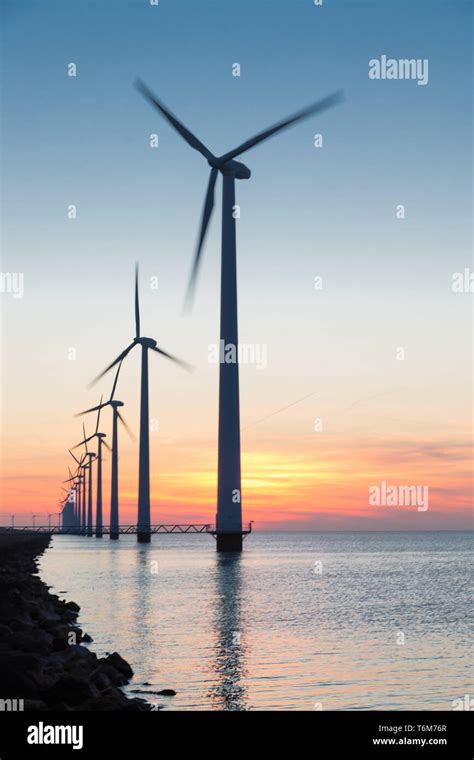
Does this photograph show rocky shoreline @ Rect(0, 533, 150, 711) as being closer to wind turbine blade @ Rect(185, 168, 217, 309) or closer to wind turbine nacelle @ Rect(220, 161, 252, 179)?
wind turbine blade @ Rect(185, 168, 217, 309)

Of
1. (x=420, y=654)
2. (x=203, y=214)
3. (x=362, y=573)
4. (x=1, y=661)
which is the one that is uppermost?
(x=203, y=214)

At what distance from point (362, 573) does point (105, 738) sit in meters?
113

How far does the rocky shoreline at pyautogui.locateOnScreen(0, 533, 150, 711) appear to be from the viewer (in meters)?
25.1

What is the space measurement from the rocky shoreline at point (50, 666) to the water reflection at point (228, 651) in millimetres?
3205

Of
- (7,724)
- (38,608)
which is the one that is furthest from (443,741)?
(38,608)

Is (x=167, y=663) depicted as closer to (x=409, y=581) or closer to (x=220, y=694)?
(x=220, y=694)

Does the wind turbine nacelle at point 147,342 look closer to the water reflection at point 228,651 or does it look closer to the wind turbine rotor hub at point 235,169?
the wind turbine rotor hub at point 235,169

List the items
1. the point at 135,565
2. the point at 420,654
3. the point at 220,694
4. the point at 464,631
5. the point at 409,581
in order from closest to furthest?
the point at 220,694, the point at 420,654, the point at 464,631, the point at 409,581, the point at 135,565

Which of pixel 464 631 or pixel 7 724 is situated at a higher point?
pixel 7 724

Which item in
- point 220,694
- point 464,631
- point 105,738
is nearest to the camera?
point 105,738

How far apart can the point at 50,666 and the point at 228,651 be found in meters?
13.2

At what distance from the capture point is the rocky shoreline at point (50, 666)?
25094 millimetres

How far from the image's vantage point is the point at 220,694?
104 feet

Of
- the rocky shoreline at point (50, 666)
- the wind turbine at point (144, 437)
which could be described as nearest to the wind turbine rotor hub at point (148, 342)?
the wind turbine at point (144, 437)
